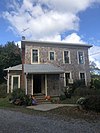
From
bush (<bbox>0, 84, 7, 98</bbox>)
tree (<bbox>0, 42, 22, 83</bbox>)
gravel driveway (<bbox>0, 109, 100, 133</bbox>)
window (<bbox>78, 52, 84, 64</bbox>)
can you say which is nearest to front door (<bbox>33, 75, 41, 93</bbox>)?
bush (<bbox>0, 84, 7, 98</bbox>)

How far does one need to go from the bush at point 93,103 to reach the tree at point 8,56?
26523 millimetres

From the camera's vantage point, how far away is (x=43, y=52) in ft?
84.7

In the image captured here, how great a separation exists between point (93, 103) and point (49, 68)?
11926 mm

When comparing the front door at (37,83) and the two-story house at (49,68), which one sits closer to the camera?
the two-story house at (49,68)

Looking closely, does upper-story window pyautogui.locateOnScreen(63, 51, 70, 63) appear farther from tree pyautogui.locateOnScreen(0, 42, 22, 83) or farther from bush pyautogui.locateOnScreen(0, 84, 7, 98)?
tree pyautogui.locateOnScreen(0, 42, 22, 83)

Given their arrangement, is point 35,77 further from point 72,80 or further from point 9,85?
point 72,80

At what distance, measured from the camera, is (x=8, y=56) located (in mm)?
39406

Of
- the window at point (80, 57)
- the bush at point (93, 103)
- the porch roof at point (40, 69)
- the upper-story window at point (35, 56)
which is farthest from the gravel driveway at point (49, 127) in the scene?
the window at point (80, 57)

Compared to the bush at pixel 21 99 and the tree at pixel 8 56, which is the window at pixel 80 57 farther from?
the tree at pixel 8 56

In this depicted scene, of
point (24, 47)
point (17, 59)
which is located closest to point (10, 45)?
point (17, 59)

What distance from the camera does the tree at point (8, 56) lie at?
3772 centimetres

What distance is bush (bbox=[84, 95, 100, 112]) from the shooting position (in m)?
12.1

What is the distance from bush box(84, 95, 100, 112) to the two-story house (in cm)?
978

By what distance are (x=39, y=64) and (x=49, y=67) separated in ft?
5.11
